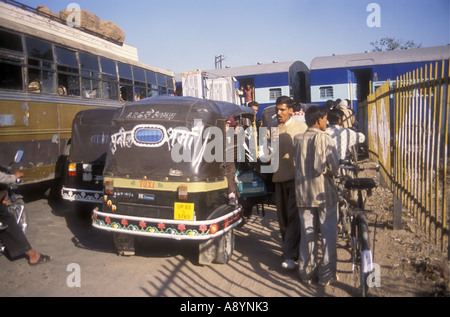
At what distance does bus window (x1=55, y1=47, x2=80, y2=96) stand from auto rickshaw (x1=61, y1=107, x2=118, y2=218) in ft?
7.45

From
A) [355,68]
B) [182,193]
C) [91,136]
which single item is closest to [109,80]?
[91,136]

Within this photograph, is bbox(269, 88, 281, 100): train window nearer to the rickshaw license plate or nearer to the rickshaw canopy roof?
the rickshaw canopy roof

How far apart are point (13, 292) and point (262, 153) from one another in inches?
151

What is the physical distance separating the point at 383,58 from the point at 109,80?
Result: 41.0ft

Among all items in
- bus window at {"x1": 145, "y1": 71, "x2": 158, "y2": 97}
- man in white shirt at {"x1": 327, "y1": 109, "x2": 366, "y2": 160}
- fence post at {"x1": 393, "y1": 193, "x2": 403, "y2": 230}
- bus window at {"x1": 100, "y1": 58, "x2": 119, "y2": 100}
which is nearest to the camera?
man in white shirt at {"x1": 327, "y1": 109, "x2": 366, "y2": 160}

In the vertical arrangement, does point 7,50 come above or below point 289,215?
above

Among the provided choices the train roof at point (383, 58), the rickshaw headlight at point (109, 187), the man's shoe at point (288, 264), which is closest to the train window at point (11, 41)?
the rickshaw headlight at point (109, 187)

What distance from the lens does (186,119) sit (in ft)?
16.0

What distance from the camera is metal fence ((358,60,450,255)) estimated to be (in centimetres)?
370

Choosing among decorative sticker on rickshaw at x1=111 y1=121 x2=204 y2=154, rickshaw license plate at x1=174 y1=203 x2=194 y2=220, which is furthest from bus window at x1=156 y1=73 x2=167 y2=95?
rickshaw license plate at x1=174 y1=203 x2=194 y2=220

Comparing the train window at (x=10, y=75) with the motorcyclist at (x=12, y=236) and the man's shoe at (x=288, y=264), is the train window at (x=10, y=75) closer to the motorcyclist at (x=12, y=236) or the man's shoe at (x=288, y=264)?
the motorcyclist at (x=12, y=236)

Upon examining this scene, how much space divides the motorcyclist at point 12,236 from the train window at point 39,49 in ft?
14.0

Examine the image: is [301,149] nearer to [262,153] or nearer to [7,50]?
[262,153]
